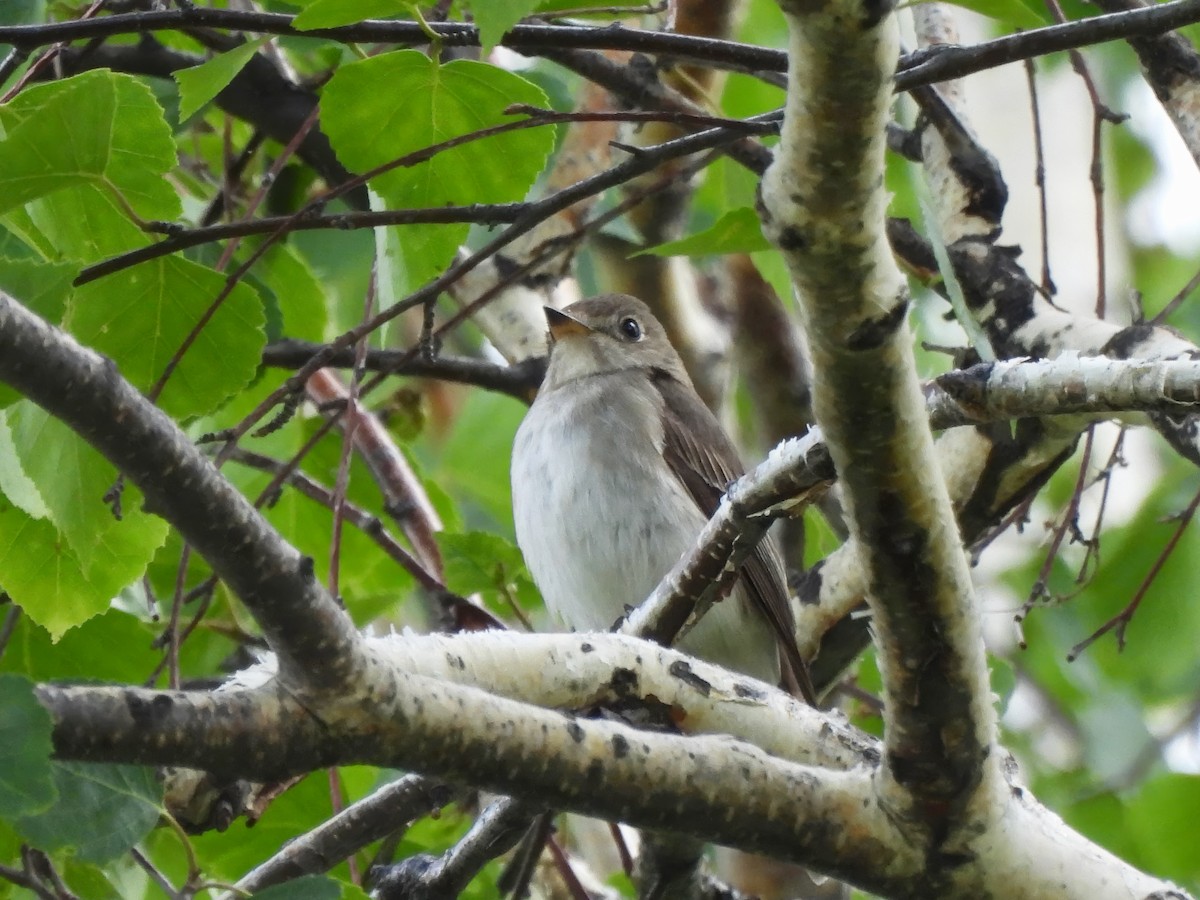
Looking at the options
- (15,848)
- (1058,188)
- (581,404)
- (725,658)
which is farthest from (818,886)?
(1058,188)

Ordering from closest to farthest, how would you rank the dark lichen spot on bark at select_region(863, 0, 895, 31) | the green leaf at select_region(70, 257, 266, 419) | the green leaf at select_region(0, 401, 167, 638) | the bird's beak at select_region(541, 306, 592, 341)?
1. the dark lichen spot on bark at select_region(863, 0, 895, 31)
2. the green leaf at select_region(70, 257, 266, 419)
3. the green leaf at select_region(0, 401, 167, 638)
4. the bird's beak at select_region(541, 306, 592, 341)

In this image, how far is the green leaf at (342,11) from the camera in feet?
6.75

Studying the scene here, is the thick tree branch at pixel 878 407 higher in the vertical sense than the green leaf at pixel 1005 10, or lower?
lower

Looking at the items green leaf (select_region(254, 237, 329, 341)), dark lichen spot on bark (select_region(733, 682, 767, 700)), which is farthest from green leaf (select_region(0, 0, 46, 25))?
dark lichen spot on bark (select_region(733, 682, 767, 700))

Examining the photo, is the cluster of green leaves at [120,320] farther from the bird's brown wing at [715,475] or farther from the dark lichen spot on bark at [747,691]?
the bird's brown wing at [715,475]

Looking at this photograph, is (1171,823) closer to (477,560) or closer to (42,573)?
(477,560)

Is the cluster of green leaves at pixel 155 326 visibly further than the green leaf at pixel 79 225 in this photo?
No

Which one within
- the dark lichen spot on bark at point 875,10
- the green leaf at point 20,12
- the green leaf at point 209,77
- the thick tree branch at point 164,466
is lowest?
the thick tree branch at point 164,466

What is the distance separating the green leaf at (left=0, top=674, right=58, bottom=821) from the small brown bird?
2672 mm

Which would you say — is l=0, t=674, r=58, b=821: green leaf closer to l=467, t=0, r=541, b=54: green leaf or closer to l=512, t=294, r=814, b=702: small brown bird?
l=467, t=0, r=541, b=54: green leaf

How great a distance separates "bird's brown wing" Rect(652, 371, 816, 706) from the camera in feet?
13.5

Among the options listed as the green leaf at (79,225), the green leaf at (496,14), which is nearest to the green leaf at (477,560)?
the green leaf at (79,225)

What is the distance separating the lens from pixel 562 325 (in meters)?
4.99

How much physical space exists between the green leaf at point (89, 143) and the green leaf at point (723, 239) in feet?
2.90
